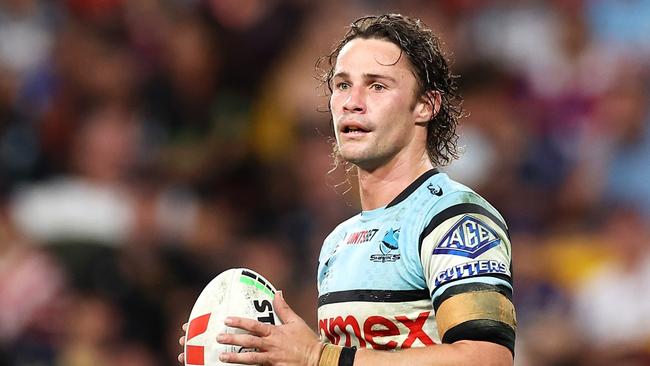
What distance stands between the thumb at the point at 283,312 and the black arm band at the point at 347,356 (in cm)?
23

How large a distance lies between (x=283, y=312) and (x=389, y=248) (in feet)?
1.53

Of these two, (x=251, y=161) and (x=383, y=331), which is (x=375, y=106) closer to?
(x=383, y=331)

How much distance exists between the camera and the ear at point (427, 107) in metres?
4.52

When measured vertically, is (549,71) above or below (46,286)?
above

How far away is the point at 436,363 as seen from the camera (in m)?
3.77

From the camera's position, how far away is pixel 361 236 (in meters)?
4.48

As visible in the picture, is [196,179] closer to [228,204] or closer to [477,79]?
[228,204]

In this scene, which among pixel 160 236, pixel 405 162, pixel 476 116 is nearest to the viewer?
pixel 405 162

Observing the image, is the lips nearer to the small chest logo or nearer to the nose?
the nose

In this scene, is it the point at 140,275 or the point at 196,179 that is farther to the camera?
the point at 196,179

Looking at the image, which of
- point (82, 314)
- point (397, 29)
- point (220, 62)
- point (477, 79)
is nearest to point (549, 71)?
point (477, 79)

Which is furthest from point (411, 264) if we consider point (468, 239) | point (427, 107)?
point (427, 107)

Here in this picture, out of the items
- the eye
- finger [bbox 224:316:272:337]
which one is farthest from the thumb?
the eye

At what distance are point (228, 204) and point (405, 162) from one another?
213 inches
